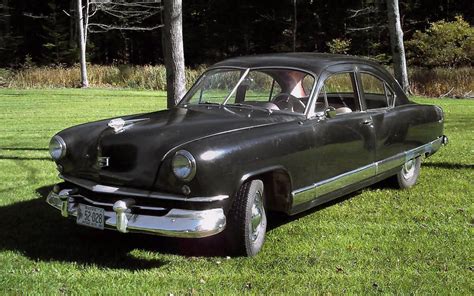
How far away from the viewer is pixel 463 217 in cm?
543

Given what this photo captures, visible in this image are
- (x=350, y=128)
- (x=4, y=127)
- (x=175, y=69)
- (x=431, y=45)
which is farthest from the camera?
(x=431, y=45)

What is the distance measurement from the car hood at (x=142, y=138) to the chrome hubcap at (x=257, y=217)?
59cm

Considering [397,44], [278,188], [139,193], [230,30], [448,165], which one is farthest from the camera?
[230,30]

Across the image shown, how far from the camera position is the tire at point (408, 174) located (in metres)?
6.52

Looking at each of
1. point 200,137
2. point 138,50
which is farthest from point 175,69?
point 138,50

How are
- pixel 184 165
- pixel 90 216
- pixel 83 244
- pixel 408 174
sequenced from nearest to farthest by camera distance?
pixel 184 165
pixel 90 216
pixel 83 244
pixel 408 174

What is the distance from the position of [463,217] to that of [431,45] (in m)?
25.2

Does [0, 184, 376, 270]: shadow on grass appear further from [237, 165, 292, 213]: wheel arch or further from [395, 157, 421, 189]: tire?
[395, 157, 421, 189]: tire

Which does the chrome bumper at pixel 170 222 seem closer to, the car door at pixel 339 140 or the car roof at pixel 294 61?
the car door at pixel 339 140

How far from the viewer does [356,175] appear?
543cm

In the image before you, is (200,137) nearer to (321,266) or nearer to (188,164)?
(188,164)

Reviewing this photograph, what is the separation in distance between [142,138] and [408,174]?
146 inches

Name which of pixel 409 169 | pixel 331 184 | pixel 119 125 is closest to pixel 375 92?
pixel 409 169

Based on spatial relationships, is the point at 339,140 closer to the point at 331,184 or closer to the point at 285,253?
the point at 331,184
